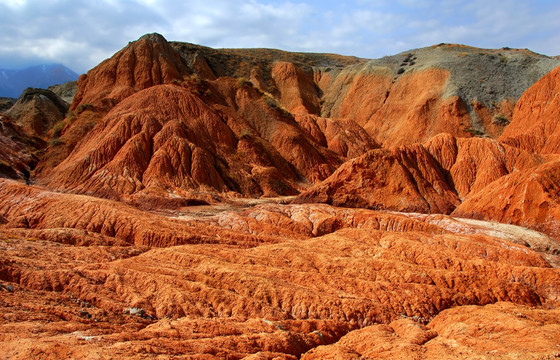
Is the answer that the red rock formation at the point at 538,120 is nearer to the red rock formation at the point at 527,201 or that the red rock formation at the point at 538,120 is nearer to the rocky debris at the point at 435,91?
the rocky debris at the point at 435,91

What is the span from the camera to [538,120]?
6022cm

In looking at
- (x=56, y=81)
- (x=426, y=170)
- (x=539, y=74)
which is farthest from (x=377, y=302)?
(x=56, y=81)

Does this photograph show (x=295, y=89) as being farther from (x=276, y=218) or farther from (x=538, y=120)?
(x=276, y=218)

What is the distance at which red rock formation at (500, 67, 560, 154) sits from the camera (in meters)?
55.2

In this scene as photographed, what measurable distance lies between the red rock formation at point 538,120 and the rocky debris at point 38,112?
63604mm

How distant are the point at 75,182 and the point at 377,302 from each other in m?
35.6

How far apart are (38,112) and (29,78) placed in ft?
229

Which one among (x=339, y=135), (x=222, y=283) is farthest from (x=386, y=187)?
(x=339, y=135)

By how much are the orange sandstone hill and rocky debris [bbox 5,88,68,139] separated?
39 cm

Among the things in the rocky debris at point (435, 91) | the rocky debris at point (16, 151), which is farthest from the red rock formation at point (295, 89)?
the rocky debris at point (16, 151)

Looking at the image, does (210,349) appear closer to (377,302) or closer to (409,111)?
(377,302)

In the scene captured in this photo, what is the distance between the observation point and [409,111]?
7556 cm

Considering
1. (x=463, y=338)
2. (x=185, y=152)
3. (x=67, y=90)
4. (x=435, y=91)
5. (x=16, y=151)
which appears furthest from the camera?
(x=67, y=90)

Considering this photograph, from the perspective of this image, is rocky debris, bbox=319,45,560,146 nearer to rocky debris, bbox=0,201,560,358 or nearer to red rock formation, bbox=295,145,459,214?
red rock formation, bbox=295,145,459,214
